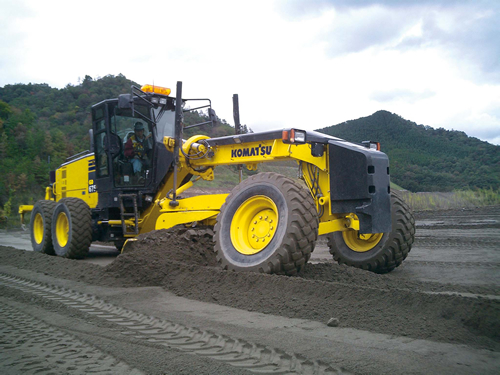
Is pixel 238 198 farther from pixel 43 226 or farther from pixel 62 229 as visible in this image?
pixel 43 226

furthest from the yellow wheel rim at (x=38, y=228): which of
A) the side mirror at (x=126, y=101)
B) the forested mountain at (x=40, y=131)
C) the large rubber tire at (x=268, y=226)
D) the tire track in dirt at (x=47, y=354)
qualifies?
the forested mountain at (x=40, y=131)

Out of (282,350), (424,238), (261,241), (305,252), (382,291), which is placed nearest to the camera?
(282,350)

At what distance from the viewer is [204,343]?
309 centimetres

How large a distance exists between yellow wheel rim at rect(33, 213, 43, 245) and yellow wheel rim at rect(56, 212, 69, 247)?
3.94 ft

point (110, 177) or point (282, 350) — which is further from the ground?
point (110, 177)

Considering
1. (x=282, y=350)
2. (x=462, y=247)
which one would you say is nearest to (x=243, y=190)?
(x=282, y=350)

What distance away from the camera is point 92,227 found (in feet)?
28.2

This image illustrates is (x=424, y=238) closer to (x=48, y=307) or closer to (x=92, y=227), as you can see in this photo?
(x=92, y=227)

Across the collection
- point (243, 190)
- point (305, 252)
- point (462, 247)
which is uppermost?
point (243, 190)

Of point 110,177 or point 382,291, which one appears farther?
point 110,177

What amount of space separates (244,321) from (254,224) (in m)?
1.99

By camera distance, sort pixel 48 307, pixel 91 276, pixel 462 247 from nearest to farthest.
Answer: pixel 48 307 < pixel 91 276 < pixel 462 247

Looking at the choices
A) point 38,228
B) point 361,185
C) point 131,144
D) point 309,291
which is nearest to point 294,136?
point 361,185

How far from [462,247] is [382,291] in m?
5.40
